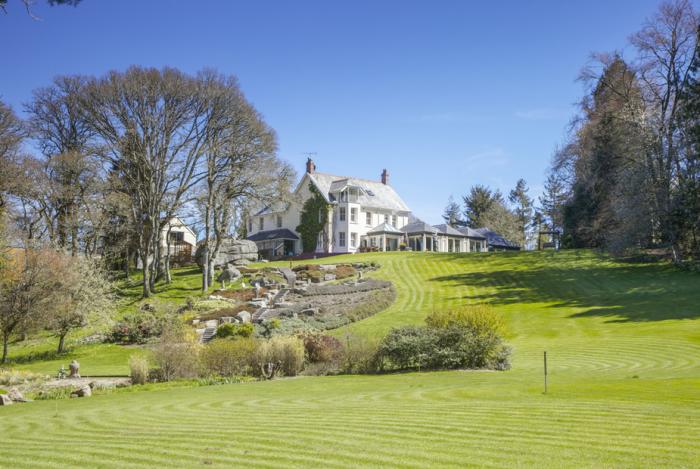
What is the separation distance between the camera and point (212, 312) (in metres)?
31.1

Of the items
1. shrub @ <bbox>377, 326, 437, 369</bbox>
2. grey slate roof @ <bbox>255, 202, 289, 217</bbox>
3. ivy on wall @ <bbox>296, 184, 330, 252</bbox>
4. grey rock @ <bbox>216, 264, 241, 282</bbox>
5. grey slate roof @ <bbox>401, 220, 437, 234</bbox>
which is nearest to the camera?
shrub @ <bbox>377, 326, 437, 369</bbox>

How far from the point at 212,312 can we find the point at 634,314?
2137 centimetres

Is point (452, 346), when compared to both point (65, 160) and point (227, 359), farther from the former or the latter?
point (65, 160)

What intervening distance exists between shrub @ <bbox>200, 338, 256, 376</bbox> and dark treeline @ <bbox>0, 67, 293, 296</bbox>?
19535 millimetres

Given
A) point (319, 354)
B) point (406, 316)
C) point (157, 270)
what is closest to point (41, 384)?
point (319, 354)

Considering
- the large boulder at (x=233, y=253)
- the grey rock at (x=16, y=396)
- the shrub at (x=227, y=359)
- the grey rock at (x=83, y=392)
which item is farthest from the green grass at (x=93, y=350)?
the large boulder at (x=233, y=253)

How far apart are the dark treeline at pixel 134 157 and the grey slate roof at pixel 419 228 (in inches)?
818

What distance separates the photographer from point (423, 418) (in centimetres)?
854

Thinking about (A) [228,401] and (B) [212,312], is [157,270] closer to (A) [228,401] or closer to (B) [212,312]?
(B) [212,312]

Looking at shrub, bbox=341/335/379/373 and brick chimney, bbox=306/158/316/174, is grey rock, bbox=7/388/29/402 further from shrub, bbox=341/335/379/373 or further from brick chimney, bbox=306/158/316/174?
brick chimney, bbox=306/158/316/174

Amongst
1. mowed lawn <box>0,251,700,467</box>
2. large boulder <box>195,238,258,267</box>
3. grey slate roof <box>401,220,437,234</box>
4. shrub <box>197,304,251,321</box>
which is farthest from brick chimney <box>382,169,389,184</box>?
mowed lawn <box>0,251,700,467</box>

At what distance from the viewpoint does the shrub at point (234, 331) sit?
24.0 m

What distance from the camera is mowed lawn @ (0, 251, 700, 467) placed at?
6.60 metres

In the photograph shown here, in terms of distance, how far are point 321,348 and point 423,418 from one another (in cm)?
1094
